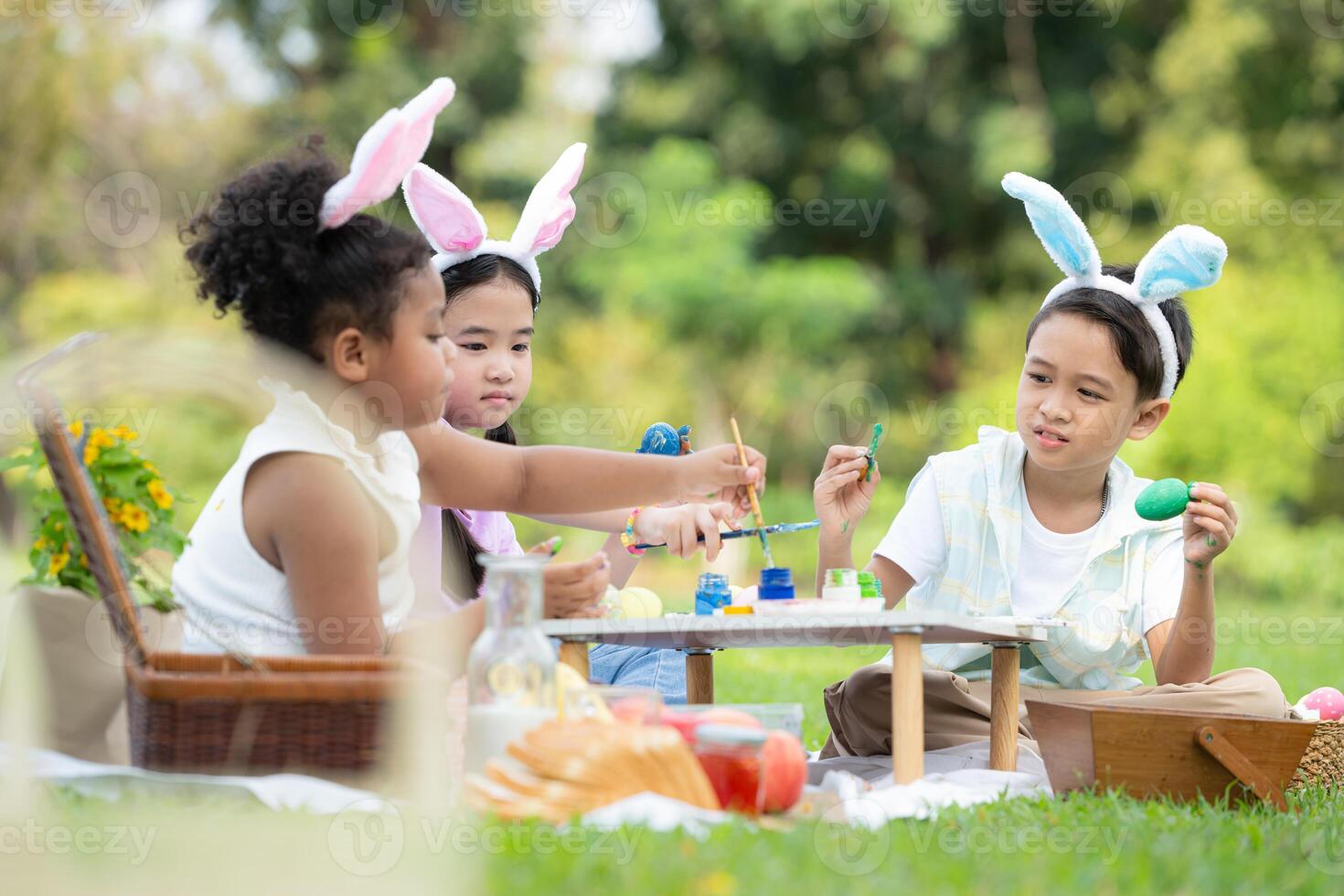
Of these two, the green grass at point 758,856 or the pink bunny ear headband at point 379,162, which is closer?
the green grass at point 758,856

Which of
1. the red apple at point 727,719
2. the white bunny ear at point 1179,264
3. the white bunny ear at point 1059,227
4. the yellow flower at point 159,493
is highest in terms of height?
the white bunny ear at point 1059,227

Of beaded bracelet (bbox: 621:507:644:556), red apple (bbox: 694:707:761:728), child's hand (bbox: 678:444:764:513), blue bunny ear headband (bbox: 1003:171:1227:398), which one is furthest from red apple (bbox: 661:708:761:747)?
blue bunny ear headband (bbox: 1003:171:1227:398)

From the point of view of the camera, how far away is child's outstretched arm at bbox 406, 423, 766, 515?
11.0 feet

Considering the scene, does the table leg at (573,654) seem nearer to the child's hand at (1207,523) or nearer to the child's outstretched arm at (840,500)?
the child's outstretched arm at (840,500)

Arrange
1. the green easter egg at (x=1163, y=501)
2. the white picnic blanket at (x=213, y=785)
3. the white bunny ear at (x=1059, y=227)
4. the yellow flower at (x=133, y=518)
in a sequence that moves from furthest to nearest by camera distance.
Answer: the white bunny ear at (x=1059, y=227)
the green easter egg at (x=1163, y=501)
the yellow flower at (x=133, y=518)
the white picnic blanket at (x=213, y=785)

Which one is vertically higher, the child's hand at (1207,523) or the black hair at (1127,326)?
the black hair at (1127,326)

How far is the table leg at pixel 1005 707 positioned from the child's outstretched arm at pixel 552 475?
2.60 feet

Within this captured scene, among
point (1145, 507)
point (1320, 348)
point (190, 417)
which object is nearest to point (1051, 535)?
point (1145, 507)

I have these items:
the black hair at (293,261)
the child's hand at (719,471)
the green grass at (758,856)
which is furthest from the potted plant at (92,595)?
the child's hand at (719,471)

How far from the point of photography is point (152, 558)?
298 centimetres

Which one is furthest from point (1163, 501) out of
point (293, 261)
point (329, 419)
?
point (293, 261)

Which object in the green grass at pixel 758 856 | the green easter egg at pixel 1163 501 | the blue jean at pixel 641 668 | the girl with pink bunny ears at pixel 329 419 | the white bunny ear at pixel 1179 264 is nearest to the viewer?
the green grass at pixel 758 856

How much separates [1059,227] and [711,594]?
65.2 inches

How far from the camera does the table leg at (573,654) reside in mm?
3348
